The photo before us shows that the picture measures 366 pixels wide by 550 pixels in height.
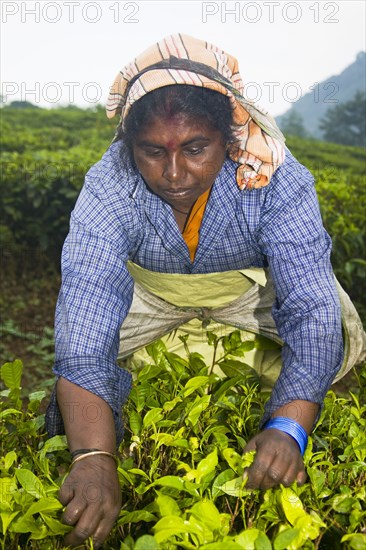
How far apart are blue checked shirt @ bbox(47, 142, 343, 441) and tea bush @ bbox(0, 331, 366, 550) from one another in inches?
4.4

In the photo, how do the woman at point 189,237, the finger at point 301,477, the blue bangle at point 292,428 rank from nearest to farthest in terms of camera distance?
the finger at point 301,477 → the blue bangle at point 292,428 → the woman at point 189,237

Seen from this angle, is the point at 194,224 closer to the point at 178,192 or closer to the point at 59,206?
the point at 178,192

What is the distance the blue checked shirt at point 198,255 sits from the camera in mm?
1903

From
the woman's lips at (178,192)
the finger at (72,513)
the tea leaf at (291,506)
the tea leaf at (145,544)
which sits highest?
the woman's lips at (178,192)

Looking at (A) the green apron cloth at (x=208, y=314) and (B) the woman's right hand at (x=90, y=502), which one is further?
(A) the green apron cloth at (x=208, y=314)

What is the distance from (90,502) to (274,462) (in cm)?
42

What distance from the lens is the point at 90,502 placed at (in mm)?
1470

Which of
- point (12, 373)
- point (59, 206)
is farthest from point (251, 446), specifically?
point (59, 206)

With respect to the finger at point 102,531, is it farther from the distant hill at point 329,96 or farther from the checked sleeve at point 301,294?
the distant hill at point 329,96

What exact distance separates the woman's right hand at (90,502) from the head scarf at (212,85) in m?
1.00

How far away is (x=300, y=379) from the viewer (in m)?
1.86

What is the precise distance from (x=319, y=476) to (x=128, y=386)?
24.5 inches

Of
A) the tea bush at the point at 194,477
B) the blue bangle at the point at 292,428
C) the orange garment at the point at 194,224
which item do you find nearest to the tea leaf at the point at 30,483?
the tea bush at the point at 194,477

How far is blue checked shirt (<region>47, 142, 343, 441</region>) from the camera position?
190cm
